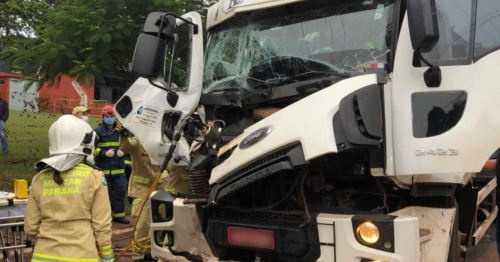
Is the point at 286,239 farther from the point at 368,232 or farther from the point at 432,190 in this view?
the point at 432,190

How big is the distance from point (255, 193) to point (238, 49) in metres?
1.48

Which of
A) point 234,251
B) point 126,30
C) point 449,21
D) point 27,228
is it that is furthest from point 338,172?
point 126,30

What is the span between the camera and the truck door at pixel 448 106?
11.1ft

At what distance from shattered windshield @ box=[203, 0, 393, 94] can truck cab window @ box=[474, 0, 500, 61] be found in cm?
60

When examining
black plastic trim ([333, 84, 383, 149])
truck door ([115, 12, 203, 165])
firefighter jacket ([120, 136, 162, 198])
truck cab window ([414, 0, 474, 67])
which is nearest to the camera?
black plastic trim ([333, 84, 383, 149])

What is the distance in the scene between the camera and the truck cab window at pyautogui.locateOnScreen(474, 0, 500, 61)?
3.66 meters

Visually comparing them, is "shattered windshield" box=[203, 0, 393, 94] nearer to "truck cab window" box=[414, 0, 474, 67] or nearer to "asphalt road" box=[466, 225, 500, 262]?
"truck cab window" box=[414, 0, 474, 67]

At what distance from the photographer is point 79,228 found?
3543mm

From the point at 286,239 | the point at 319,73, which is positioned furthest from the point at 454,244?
the point at 319,73

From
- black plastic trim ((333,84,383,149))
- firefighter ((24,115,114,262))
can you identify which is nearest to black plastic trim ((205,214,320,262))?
black plastic trim ((333,84,383,149))

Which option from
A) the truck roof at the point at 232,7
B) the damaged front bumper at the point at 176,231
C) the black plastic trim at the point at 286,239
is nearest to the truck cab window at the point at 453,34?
the truck roof at the point at 232,7

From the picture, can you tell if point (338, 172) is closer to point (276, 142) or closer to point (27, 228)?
point (276, 142)

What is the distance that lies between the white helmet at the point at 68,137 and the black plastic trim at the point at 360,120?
5.58ft

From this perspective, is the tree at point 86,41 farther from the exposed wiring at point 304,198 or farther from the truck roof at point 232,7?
the exposed wiring at point 304,198
